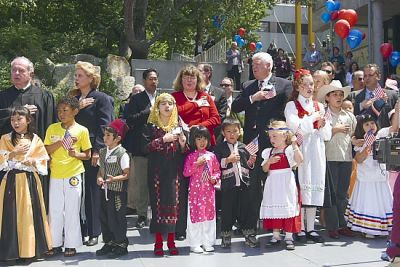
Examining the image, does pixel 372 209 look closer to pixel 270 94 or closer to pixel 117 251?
pixel 270 94

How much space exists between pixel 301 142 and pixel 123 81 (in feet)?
32.4

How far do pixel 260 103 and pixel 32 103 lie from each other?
8.72 feet

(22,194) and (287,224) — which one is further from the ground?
(22,194)

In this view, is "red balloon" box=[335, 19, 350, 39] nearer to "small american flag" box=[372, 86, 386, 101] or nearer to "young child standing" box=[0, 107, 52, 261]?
"small american flag" box=[372, 86, 386, 101]

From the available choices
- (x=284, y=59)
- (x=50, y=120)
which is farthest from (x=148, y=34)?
(x=50, y=120)

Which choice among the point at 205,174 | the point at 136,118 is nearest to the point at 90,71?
the point at 136,118

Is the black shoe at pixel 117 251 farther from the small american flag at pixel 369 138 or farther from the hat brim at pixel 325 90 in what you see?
the small american flag at pixel 369 138

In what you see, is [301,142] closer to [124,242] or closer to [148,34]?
[124,242]

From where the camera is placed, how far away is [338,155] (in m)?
6.73

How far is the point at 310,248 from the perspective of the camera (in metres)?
6.12

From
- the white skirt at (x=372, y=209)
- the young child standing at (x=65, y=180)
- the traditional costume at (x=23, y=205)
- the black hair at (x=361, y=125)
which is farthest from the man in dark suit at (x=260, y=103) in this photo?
the traditional costume at (x=23, y=205)

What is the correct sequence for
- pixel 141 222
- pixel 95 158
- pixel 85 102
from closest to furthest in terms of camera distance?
pixel 95 158 → pixel 85 102 → pixel 141 222

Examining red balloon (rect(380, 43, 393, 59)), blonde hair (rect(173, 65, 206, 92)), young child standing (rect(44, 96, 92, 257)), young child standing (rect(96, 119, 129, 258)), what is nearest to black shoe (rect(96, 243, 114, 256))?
young child standing (rect(96, 119, 129, 258))

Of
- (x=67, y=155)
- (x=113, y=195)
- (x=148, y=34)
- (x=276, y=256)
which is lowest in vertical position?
(x=276, y=256)
